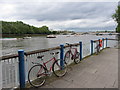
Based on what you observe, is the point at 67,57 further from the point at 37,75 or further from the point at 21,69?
the point at 21,69

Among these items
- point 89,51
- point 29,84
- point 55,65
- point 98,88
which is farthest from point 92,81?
point 89,51

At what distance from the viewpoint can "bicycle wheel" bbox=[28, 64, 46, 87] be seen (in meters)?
3.28

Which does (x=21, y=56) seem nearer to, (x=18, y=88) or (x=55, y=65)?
(x=18, y=88)

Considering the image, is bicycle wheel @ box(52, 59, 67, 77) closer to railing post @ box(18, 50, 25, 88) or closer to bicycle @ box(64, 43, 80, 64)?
bicycle @ box(64, 43, 80, 64)

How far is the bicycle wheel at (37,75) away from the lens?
10.8 feet

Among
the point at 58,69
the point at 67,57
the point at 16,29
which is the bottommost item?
the point at 58,69

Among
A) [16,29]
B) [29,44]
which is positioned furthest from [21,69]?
[16,29]

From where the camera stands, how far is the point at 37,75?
3449 millimetres

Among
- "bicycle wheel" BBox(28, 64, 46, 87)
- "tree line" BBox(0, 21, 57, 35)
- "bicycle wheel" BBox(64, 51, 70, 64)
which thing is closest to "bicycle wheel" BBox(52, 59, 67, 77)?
"bicycle wheel" BBox(28, 64, 46, 87)

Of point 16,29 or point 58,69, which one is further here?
point 16,29

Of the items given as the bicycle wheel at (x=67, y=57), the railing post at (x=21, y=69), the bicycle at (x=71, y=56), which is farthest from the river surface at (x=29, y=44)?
the railing post at (x=21, y=69)

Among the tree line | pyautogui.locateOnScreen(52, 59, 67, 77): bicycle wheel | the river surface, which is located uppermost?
the tree line

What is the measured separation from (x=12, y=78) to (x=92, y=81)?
2.36 m

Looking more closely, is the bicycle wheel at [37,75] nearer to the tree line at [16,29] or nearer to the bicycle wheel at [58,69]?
the bicycle wheel at [58,69]
